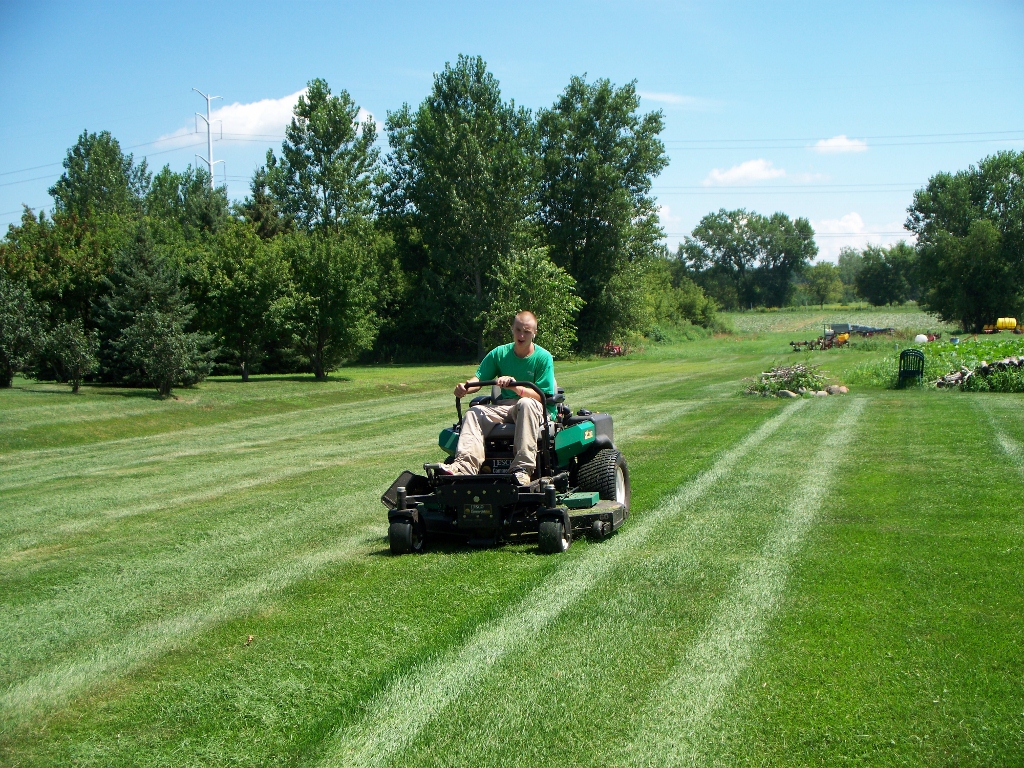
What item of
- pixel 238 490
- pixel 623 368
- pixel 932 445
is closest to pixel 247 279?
pixel 623 368

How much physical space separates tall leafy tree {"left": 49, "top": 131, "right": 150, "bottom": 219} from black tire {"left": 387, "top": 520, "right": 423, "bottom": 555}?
63.9 metres

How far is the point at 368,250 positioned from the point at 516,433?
46946 mm

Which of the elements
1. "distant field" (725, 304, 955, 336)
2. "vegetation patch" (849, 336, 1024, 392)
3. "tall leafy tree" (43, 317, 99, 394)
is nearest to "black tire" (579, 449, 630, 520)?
"vegetation patch" (849, 336, 1024, 392)

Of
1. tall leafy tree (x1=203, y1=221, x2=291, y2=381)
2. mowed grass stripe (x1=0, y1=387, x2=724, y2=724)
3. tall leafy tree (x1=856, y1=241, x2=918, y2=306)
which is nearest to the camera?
mowed grass stripe (x1=0, y1=387, x2=724, y2=724)

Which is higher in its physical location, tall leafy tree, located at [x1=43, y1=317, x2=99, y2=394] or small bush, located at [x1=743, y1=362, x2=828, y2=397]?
tall leafy tree, located at [x1=43, y1=317, x2=99, y2=394]

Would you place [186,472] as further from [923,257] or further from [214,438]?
[923,257]

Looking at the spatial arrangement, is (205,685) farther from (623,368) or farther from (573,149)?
(573,149)

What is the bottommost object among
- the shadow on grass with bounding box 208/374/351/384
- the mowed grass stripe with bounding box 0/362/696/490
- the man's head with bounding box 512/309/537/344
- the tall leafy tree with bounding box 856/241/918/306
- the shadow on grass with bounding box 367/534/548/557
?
the mowed grass stripe with bounding box 0/362/696/490

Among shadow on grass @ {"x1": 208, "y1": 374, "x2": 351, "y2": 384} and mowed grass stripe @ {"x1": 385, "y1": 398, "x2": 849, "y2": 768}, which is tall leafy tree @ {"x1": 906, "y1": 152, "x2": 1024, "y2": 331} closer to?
shadow on grass @ {"x1": 208, "y1": 374, "x2": 351, "y2": 384}

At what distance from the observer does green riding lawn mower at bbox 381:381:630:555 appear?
22.3ft

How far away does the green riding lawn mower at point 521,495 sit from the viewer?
6.79 metres

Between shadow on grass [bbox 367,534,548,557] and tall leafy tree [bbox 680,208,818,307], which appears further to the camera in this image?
tall leafy tree [bbox 680,208,818,307]

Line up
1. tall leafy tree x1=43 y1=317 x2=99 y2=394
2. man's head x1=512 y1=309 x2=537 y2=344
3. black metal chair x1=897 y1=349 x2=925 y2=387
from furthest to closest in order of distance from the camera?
tall leafy tree x1=43 y1=317 x2=99 y2=394, black metal chair x1=897 y1=349 x2=925 y2=387, man's head x1=512 y1=309 x2=537 y2=344

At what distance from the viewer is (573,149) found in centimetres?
5597
